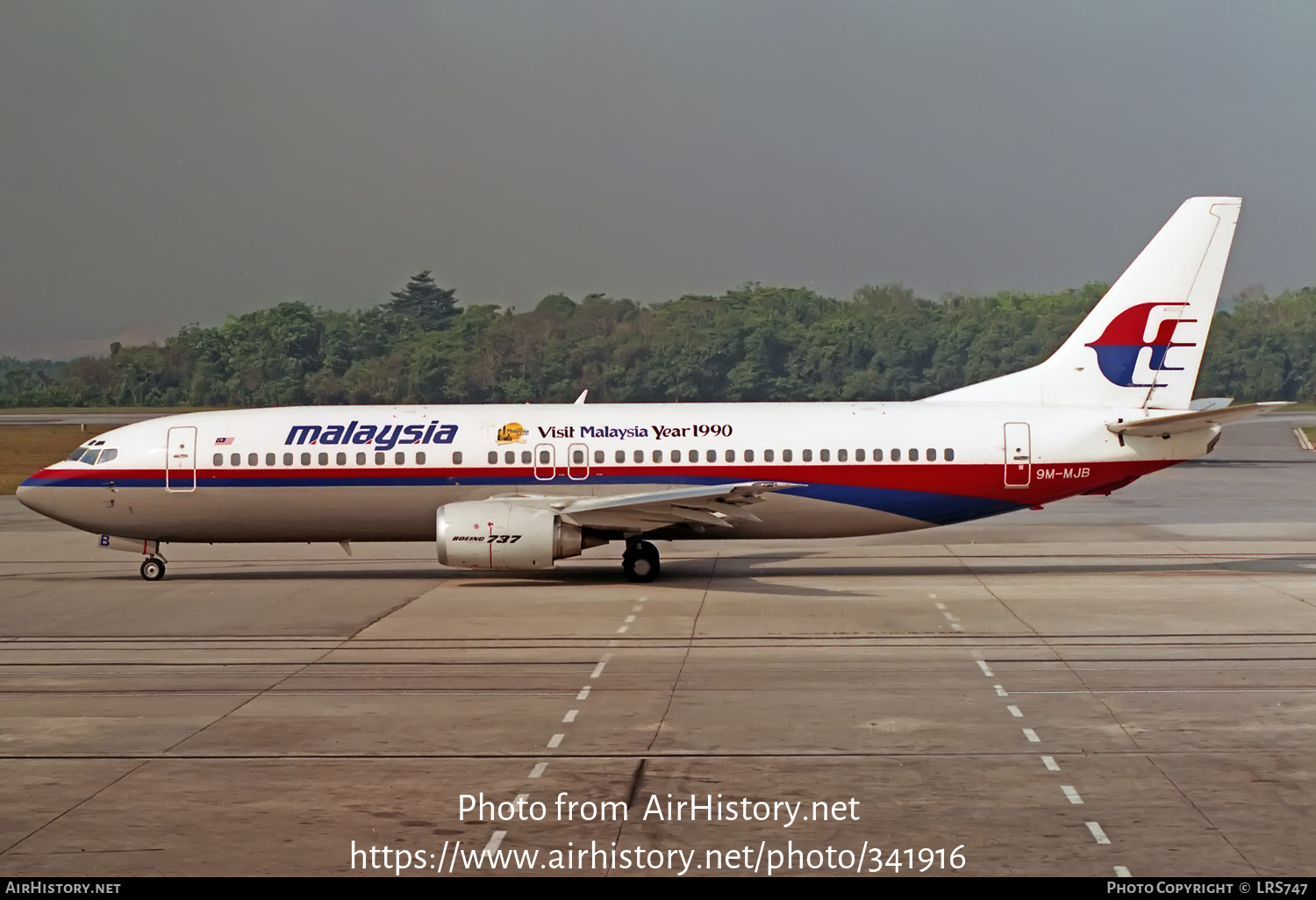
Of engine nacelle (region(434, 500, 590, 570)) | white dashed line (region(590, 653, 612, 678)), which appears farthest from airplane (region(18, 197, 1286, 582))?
white dashed line (region(590, 653, 612, 678))

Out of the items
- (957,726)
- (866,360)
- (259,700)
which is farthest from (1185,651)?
(866,360)

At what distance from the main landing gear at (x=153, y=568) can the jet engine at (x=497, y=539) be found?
7.13 meters

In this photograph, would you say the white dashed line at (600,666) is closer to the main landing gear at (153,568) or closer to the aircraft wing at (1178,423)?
the aircraft wing at (1178,423)

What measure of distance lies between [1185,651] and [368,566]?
58.8 feet

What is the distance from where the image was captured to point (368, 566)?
3095cm

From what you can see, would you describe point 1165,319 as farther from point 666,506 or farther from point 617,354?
point 617,354

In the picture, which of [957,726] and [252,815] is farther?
[957,726]

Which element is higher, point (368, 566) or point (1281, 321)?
point (1281, 321)

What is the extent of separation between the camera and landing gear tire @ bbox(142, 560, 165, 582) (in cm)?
2892

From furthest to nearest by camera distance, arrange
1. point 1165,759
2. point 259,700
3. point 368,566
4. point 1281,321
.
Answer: point 1281,321
point 368,566
point 259,700
point 1165,759

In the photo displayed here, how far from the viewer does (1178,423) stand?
88.6 feet

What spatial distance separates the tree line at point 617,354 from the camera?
295 ft

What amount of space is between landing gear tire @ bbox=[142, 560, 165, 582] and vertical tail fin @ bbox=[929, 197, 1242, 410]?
63.2 ft

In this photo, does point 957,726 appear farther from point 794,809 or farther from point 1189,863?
point 1189,863
